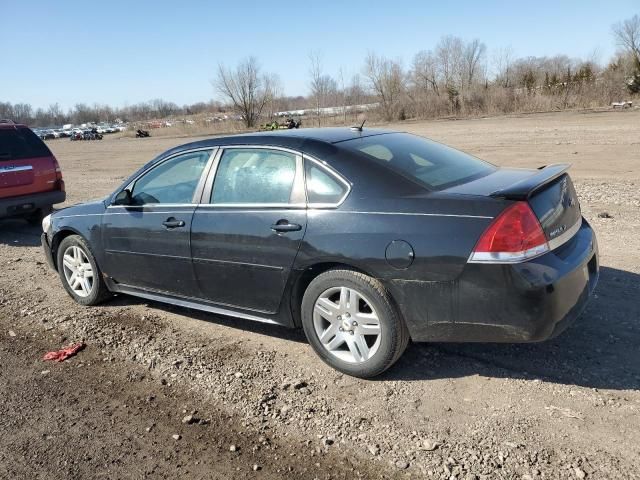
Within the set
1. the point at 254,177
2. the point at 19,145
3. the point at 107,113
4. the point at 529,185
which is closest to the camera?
the point at 529,185

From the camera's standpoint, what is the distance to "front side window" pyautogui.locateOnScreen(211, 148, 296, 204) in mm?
3996

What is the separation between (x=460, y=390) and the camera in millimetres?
3521

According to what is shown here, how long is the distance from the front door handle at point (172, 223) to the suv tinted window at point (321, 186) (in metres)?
1.21

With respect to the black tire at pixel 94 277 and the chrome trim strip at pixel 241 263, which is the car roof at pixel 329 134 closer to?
the chrome trim strip at pixel 241 263

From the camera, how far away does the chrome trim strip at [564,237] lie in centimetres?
330

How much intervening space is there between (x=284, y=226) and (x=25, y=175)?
7114 mm

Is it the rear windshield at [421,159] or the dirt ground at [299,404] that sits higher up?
the rear windshield at [421,159]

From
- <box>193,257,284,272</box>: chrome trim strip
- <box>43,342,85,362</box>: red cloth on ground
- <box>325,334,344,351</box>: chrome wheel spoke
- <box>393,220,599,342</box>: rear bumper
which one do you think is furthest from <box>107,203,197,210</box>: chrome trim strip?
<box>393,220,599,342</box>: rear bumper

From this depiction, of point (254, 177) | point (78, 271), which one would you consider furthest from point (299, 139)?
point (78, 271)

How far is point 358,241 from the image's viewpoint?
3.51 meters

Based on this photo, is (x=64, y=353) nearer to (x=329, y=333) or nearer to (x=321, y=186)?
(x=329, y=333)

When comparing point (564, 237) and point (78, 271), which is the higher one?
point (564, 237)

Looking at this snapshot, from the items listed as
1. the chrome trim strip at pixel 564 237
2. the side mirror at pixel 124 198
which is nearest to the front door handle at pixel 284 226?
the chrome trim strip at pixel 564 237

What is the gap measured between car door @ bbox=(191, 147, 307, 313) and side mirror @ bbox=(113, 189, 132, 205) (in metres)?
0.92
